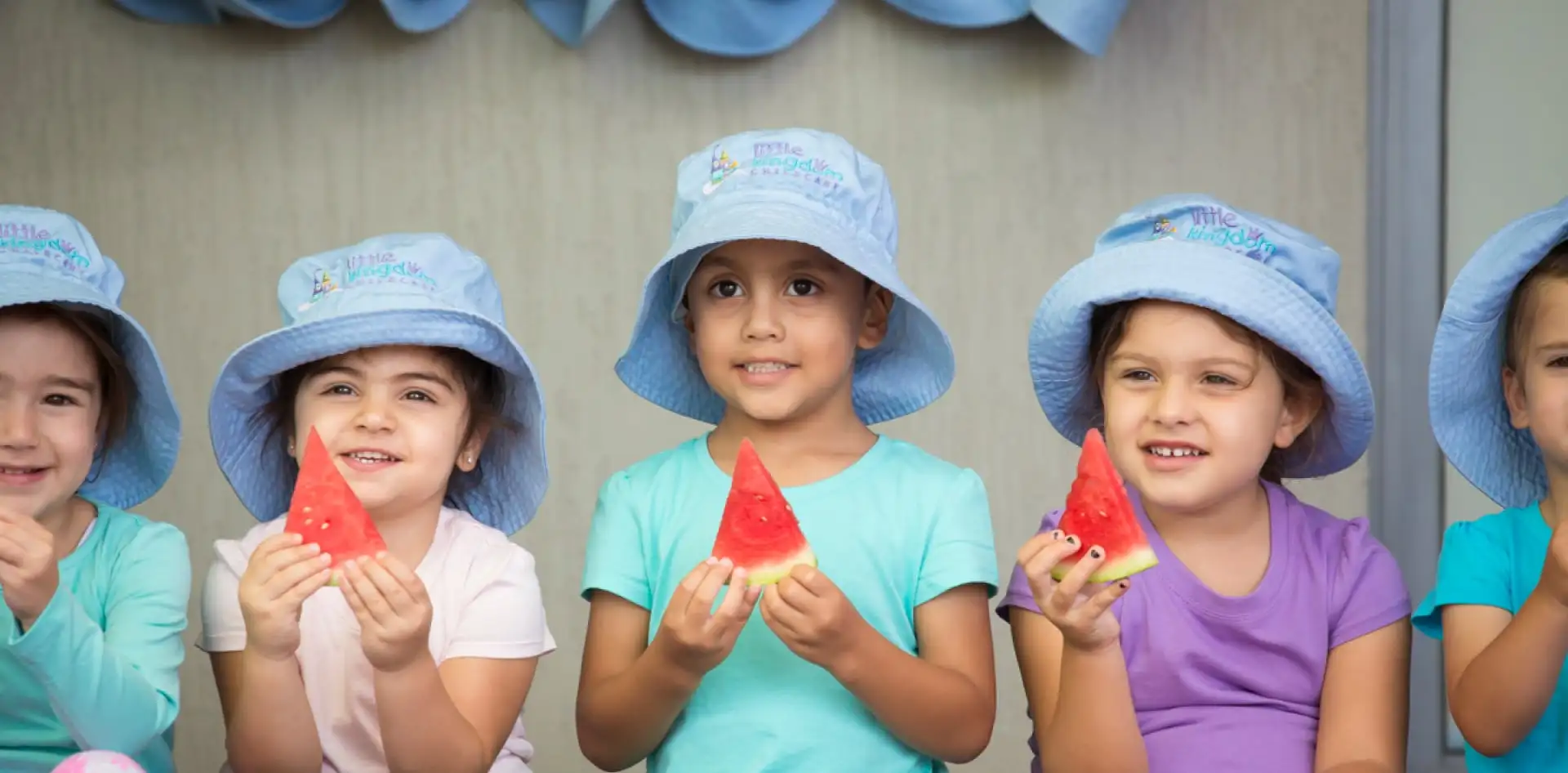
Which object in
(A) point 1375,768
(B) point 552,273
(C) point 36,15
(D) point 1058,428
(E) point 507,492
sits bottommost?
(A) point 1375,768

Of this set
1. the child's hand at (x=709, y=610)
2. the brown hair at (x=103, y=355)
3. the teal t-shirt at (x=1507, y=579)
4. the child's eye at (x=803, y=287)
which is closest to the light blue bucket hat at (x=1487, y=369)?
the teal t-shirt at (x=1507, y=579)

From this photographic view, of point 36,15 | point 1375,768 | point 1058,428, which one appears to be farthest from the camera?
point 36,15

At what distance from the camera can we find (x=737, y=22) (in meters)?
4.11

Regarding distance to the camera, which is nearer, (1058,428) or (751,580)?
(751,580)

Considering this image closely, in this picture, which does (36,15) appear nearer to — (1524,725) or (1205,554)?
(1205,554)

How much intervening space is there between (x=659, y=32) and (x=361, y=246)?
1.66m

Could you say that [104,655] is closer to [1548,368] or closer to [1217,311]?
[1217,311]

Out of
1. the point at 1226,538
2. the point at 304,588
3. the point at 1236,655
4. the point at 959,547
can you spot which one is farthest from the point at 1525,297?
the point at 304,588

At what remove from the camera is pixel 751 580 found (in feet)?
7.72

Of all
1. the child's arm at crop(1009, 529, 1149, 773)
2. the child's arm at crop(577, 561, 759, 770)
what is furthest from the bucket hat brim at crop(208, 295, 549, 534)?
the child's arm at crop(1009, 529, 1149, 773)

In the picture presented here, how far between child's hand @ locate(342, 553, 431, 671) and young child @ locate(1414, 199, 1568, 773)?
5.15 feet

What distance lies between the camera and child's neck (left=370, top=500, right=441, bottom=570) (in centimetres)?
275

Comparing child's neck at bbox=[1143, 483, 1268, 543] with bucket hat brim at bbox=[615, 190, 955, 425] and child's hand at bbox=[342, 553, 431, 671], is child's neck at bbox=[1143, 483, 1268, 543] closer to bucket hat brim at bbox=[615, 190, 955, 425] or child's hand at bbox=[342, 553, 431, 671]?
bucket hat brim at bbox=[615, 190, 955, 425]

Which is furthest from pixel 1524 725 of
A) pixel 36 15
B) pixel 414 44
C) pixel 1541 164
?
pixel 36 15
